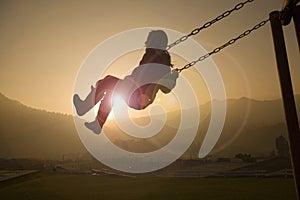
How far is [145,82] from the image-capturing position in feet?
14.6

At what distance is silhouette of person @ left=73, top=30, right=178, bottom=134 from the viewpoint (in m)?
4.42

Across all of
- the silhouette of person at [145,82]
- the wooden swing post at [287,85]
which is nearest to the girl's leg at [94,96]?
the silhouette of person at [145,82]

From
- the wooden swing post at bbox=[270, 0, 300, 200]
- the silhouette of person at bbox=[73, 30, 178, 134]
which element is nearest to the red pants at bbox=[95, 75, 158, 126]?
the silhouette of person at bbox=[73, 30, 178, 134]

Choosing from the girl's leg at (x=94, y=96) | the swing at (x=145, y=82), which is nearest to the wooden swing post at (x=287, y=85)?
the swing at (x=145, y=82)

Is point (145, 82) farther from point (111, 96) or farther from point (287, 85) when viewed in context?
point (287, 85)

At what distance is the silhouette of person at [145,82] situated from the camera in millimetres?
4418

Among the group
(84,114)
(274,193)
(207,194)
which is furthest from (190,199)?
(84,114)

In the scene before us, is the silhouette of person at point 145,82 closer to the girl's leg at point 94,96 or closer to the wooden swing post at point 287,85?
the girl's leg at point 94,96

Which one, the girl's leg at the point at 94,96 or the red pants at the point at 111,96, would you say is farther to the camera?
the girl's leg at the point at 94,96

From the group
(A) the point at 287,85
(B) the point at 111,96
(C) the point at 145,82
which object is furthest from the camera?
(B) the point at 111,96

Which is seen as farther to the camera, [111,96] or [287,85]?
[111,96]

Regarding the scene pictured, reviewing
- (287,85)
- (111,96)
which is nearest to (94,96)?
(111,96)

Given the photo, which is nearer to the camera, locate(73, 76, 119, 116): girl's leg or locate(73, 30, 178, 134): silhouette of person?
locate(73, 30, 178, 134): silhouette of person

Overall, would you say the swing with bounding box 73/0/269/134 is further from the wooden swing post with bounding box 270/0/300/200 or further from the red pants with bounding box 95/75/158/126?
the wooden swing post with bounding box 270/0/300/200
